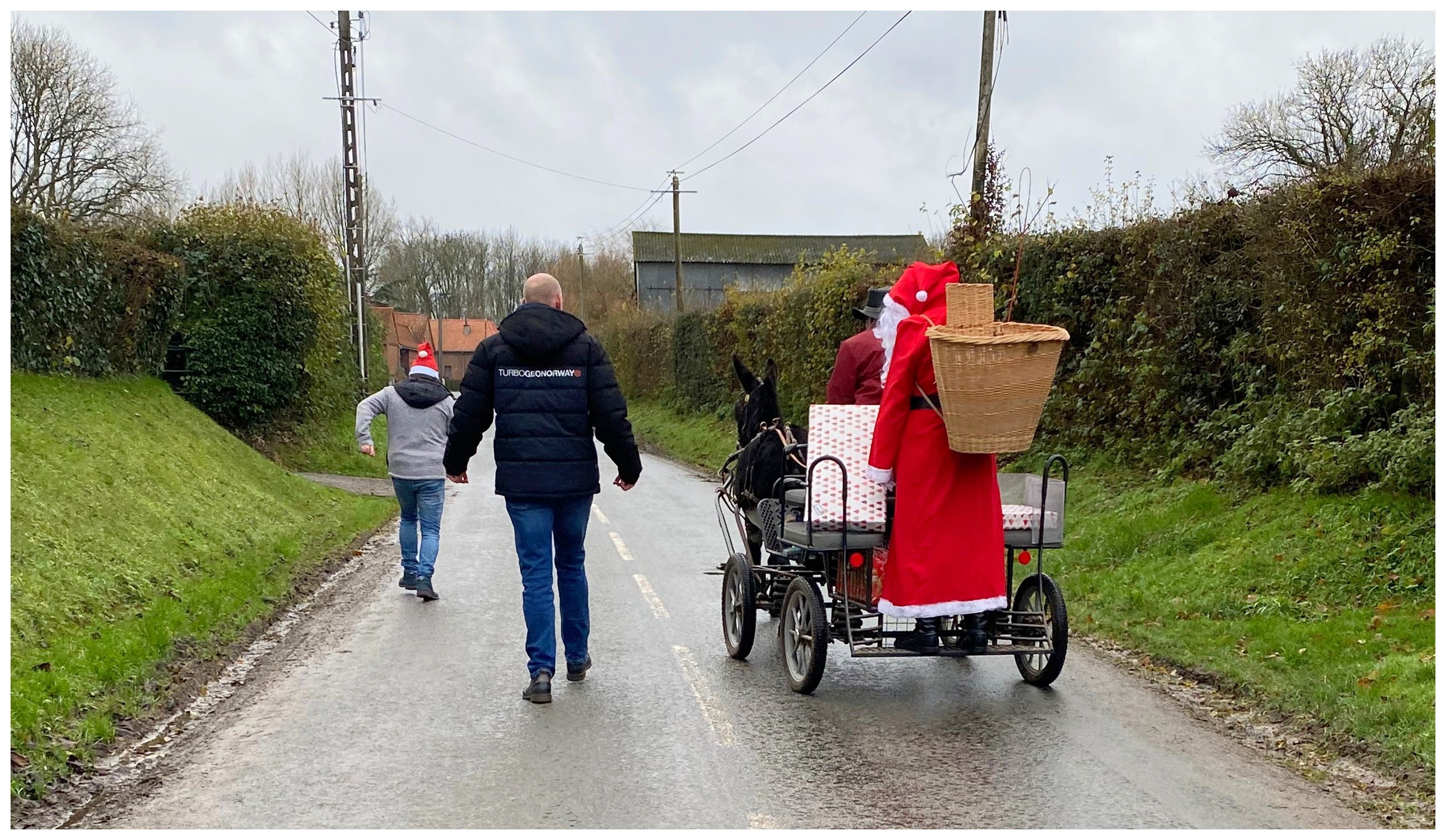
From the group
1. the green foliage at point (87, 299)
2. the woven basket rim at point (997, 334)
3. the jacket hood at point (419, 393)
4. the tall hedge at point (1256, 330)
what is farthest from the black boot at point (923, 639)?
the green foliage at point (87, 299)

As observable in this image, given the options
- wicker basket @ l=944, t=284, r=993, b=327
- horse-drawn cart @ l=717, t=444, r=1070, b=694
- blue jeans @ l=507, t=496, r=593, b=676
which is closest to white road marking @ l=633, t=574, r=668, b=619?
horse-drawn cart @ l=717, t=444, r=1070, b=694

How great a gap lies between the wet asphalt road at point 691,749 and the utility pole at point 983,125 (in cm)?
1017

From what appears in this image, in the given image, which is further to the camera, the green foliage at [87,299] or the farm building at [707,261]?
the farm building at [707,261]

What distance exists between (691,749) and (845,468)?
1.76 meters

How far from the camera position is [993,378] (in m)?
5.76

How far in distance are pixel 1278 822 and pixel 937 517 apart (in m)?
2.13

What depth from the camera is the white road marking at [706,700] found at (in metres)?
6.04

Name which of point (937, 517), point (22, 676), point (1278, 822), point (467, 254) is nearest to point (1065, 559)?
point (937, 517)

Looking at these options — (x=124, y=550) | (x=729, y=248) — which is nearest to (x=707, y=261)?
(x=729, y=248)

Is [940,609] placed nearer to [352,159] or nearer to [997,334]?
[997,334]

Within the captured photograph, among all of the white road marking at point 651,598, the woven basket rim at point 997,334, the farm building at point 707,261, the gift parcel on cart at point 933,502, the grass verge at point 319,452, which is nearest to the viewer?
the woven basket rim at point 997,334

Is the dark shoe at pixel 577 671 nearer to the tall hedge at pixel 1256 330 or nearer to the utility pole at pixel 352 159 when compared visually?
the tall hedge at pixel 1256 330

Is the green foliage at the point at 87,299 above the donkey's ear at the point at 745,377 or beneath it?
above

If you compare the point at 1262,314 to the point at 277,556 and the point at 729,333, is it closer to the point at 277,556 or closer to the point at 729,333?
the point at 277,556
